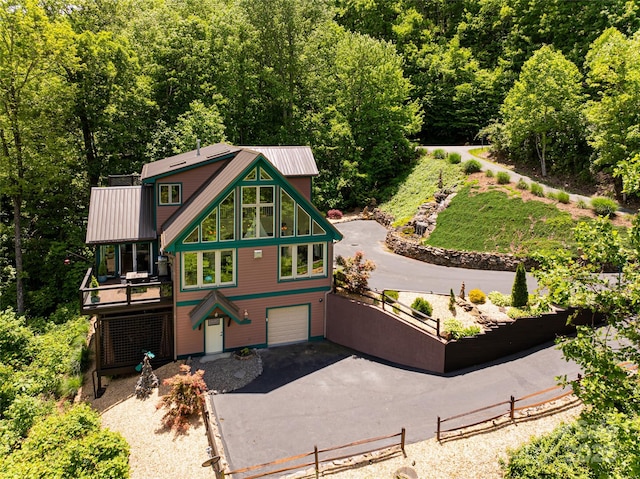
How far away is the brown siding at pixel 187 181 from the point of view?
21703 millimetres

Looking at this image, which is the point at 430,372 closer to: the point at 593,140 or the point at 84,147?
the point at 593,140

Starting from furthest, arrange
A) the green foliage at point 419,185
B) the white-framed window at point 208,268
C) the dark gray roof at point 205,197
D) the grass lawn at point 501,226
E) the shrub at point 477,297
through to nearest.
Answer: the green foliage at point 419,185, the grass lawn at point 501,226, the shrub at point 477,297, the white-framed window at point 208,268, the dark gray roof at point 205,197

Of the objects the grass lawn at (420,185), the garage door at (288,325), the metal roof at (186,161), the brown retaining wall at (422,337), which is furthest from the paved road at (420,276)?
the metal roof at (186,161)

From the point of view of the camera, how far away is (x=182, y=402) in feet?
53.9

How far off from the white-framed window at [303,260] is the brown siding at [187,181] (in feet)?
16.4

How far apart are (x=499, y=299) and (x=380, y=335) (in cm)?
595

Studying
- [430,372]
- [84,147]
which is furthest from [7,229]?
[430,372]

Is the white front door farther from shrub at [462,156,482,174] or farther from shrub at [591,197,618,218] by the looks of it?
shrub at [462,156,482,174]

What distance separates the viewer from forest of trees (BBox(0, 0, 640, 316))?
29.5 m

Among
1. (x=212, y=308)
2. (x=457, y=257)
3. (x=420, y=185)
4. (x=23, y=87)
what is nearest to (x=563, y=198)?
Answer: (x=457, y=257)

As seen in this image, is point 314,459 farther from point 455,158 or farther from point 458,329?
point 455,158

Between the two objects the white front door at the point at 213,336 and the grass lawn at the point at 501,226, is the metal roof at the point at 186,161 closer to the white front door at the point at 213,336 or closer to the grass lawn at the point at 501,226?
the white front door at the point at 213,336

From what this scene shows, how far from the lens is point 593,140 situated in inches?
1324

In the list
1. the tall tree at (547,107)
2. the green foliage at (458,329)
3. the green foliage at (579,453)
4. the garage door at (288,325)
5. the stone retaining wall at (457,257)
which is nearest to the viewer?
the green foliage at (579,453)
